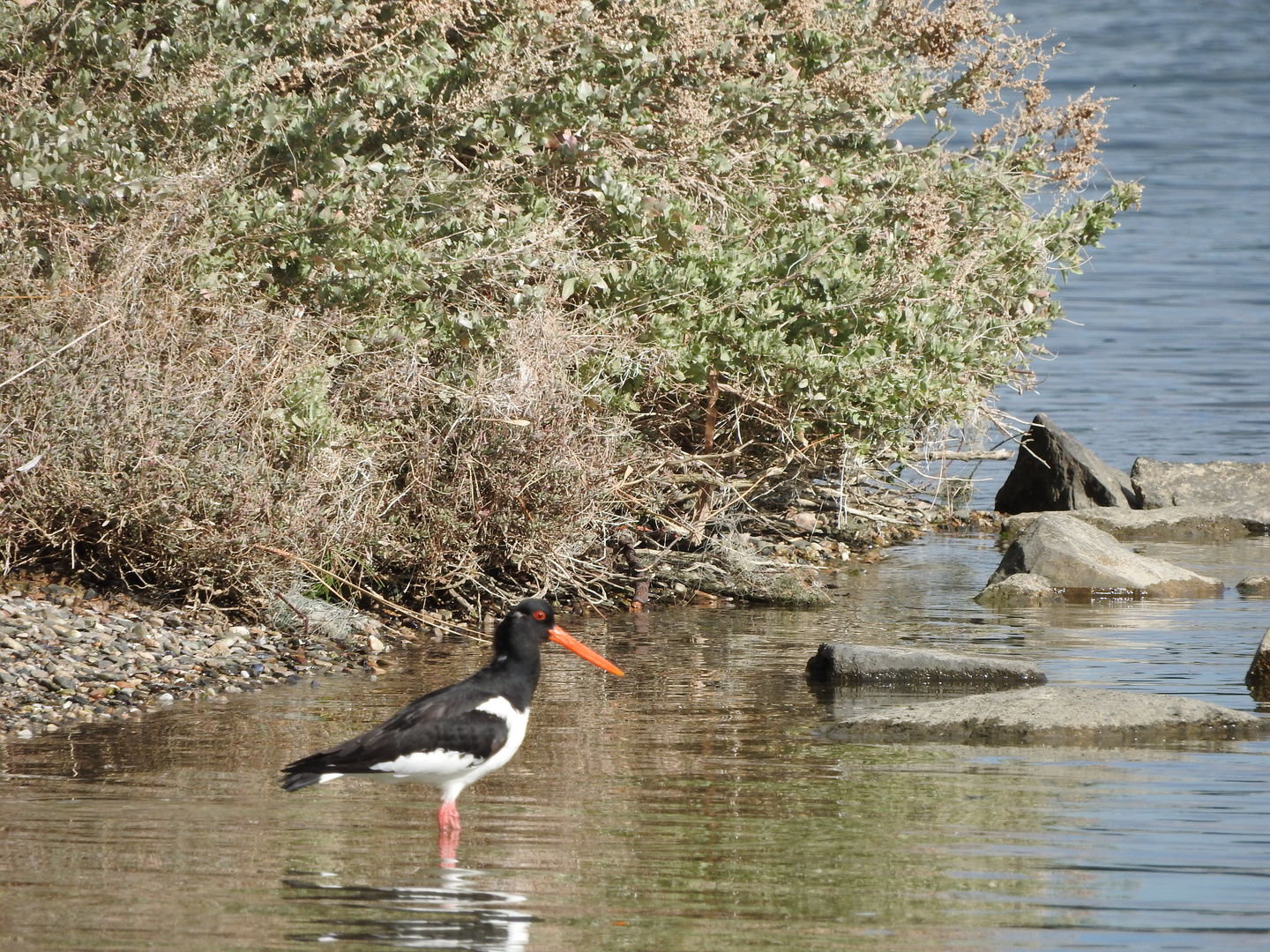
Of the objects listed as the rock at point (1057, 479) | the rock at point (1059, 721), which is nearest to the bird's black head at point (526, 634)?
the rock at point (1059, 721)

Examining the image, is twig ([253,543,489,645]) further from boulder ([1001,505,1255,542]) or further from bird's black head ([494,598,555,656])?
boulder ([1001,505,1255,542])

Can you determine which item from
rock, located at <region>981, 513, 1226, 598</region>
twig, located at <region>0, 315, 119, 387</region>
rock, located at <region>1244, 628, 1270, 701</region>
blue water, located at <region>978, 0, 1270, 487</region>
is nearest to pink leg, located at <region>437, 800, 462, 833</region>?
twig, located at <region>0, 315, 119, 387</region>

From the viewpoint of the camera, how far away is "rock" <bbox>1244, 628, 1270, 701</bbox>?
35.0 feet

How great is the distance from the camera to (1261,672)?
10773mm

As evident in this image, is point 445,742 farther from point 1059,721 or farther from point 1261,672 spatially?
point 1261,672

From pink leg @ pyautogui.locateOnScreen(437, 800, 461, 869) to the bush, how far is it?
13.4ft

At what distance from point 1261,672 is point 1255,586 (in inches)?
168

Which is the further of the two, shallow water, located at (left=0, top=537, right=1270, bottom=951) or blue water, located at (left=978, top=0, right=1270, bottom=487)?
blue water, located at (left=978, top=0, right=1270, bottom=487)

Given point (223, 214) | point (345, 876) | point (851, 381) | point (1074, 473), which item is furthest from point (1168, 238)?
point (345, 876)

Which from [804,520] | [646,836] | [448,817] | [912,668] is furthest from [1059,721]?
[804,520]

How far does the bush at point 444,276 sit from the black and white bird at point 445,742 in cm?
369

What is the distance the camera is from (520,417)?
482 inches

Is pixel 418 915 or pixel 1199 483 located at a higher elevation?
pixel 1199 483

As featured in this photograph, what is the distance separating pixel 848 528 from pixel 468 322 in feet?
20.5
